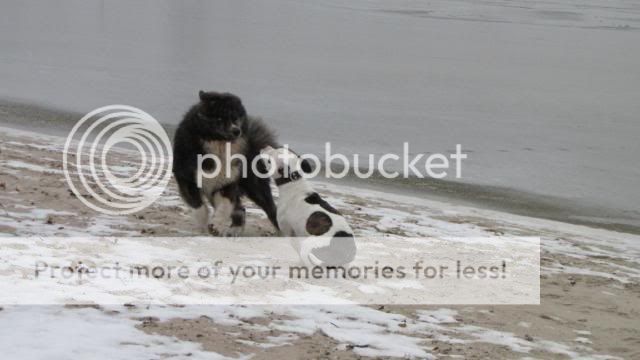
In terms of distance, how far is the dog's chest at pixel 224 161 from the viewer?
9.06m

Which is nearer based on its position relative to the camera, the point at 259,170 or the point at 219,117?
the point at 219,117

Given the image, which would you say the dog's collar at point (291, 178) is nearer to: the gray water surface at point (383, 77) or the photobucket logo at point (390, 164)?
the photobucket logo at point (390, 164)

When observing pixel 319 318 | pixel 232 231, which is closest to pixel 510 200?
pixel 232 231

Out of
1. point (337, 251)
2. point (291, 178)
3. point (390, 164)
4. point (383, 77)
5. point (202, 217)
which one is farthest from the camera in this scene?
point (383, 77)

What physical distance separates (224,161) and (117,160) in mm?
5526

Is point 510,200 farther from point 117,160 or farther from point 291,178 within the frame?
point 291,178

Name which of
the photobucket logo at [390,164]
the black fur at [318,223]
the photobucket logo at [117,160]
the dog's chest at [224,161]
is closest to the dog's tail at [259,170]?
the dog's chest at [224,161]

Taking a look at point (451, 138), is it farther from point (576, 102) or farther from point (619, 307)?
point (619, 307)

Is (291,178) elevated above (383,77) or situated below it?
below

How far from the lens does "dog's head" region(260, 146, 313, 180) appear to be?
8836 mm

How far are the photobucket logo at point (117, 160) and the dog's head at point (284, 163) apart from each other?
2.12 metres

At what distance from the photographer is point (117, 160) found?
1424 centimetres

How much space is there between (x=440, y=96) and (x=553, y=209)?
31.8 feet

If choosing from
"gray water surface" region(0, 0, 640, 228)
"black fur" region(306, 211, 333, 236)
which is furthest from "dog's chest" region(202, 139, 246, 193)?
"gray water surface" region(0, 0, 640, 228)
